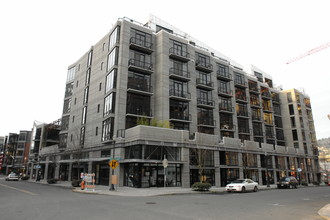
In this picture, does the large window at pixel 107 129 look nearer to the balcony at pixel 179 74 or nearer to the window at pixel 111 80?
the window at pixel 111 80

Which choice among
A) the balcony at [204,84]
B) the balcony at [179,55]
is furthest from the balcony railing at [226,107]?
the balcony at [179,55]

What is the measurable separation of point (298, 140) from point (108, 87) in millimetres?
49149

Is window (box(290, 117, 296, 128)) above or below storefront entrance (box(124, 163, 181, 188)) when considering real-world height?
above

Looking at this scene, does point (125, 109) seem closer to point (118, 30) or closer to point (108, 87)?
point (108, 87)

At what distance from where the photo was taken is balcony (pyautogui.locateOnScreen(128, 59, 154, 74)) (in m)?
34.5

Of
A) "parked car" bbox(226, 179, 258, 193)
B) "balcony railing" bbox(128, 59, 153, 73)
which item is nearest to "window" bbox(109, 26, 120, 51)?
"balcony railing" bbox(128, 59, 153, 73)

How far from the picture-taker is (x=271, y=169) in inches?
1753

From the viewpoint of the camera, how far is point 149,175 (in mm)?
27844

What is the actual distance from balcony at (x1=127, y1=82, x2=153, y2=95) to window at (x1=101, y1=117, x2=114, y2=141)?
509 cm

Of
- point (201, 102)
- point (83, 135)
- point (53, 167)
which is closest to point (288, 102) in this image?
point (201, 102)

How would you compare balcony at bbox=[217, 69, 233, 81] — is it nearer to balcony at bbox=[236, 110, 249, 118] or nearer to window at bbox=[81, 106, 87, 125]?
balcony at bbox=[236, 110, 249, 118]

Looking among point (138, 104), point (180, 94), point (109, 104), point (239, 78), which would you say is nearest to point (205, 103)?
point (180, 94)

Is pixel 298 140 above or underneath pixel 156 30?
underneath

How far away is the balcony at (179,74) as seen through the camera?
3697 cm
